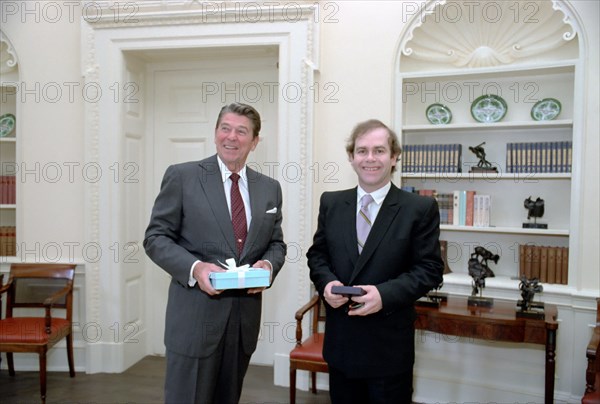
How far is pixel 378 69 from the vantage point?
11.0ft

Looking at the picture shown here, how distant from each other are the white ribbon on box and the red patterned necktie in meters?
0.09

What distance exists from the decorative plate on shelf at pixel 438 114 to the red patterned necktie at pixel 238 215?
6.68ft

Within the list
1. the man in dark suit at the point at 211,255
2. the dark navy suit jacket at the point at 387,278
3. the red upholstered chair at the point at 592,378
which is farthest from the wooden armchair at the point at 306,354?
the red upholstered chair at the point at 592,378

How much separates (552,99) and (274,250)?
93.9 inches

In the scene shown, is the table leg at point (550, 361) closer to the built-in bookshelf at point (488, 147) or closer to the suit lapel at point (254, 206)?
the built-in bookshelf at point (488, 147)

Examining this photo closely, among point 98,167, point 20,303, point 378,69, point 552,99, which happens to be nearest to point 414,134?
point 378,69

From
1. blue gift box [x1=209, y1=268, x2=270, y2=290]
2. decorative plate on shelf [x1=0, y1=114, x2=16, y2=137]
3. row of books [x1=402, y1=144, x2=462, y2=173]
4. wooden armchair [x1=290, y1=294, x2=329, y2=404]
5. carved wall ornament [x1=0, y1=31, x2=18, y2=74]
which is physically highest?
carved wall ornament [x1=0, y1=31, x2=18, y2=74]

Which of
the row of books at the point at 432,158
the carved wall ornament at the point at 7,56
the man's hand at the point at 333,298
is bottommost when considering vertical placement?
the man's hand at the point at 333,298

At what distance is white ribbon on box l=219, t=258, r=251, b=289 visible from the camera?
1.71 m

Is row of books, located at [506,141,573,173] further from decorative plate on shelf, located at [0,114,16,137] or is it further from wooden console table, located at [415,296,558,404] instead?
decorative plate on shelf, located at [0,114,16,137]

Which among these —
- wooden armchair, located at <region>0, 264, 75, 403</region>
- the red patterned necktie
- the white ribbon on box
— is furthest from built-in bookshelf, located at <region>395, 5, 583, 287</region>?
wooden armchair, located at <region>0, 264, 75, 403</region>

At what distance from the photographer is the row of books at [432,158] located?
3346 mm

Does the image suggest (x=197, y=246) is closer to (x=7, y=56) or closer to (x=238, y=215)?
(x=238, y=215)

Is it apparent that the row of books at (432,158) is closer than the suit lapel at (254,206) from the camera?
No
